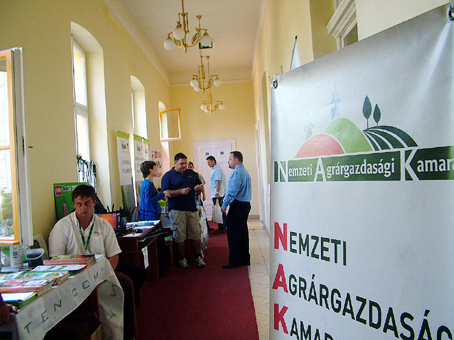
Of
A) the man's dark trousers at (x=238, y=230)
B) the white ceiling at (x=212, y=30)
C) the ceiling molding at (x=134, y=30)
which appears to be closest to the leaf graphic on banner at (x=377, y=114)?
the man's dark trousers at (x=238, y=230)

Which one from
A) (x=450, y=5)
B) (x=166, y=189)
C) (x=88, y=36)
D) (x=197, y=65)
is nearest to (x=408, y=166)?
(x=450, y=5)

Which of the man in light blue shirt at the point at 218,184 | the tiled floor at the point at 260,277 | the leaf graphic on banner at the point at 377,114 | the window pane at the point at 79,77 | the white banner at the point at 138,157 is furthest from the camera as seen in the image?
the man in light blue shirt at the point at 218,184

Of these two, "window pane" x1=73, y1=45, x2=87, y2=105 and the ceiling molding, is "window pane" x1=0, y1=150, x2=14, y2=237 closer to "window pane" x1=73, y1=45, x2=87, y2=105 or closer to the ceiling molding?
"window pane" x1=73, y1=45, x2=87, y2=105

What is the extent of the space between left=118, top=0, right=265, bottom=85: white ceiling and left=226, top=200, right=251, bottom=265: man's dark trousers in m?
3.80

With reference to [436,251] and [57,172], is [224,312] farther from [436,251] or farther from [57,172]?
[436,251]

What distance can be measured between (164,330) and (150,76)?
627 centimetres

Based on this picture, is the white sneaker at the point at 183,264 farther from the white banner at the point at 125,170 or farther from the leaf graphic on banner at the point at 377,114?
the leaf graphic on banner at the point at 377,114

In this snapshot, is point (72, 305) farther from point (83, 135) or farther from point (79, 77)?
point (79, 77)

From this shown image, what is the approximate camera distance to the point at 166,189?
493 cm

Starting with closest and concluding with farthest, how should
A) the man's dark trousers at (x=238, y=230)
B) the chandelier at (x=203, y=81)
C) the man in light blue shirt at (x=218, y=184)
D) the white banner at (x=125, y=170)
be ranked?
the man's dark trousers at (x=238, y=230)
the white banner at (x=125, y=170)
the chandelier at (x=203, y=81)
the man in light blue shirt at (x=218, y=184)

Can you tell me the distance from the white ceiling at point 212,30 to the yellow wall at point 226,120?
459 mm

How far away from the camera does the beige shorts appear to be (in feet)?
16.3

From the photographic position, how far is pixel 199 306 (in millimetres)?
3691

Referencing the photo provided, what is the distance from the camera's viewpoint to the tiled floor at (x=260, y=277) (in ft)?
10.7
